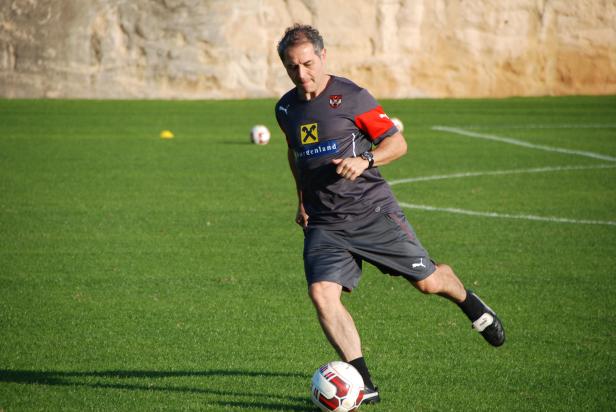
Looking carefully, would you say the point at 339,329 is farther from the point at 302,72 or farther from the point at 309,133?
the point at 302,72

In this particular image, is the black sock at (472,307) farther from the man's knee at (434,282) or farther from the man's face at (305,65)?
the man's face at (305,65)

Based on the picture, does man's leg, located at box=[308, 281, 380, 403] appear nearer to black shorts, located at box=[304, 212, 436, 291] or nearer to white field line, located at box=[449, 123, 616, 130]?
black shorts, located at box=[304, 212, 436, 291]

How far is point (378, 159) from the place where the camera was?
6145 millimetres

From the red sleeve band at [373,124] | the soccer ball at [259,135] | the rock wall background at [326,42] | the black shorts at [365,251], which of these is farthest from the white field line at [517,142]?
the red sleeve band at [373,124]

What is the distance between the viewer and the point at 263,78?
120ft

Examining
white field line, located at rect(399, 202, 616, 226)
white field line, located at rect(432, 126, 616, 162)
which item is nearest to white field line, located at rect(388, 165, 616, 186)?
white field line, located at rect(432, 126, 616, 162)

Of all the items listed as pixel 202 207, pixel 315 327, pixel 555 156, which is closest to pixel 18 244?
pixel 202 207

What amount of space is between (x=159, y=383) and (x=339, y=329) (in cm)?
126

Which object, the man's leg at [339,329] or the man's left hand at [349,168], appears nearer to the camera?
the man's left hand at [349,168]

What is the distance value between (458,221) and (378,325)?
5124mm

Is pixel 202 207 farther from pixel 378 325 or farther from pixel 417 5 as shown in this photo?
pixel 417 5

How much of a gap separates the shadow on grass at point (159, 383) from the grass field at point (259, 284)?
2 centimetres

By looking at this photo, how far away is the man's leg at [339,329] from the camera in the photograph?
19.9ft

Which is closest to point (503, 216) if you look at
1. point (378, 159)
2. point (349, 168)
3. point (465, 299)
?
point (465, 299)
